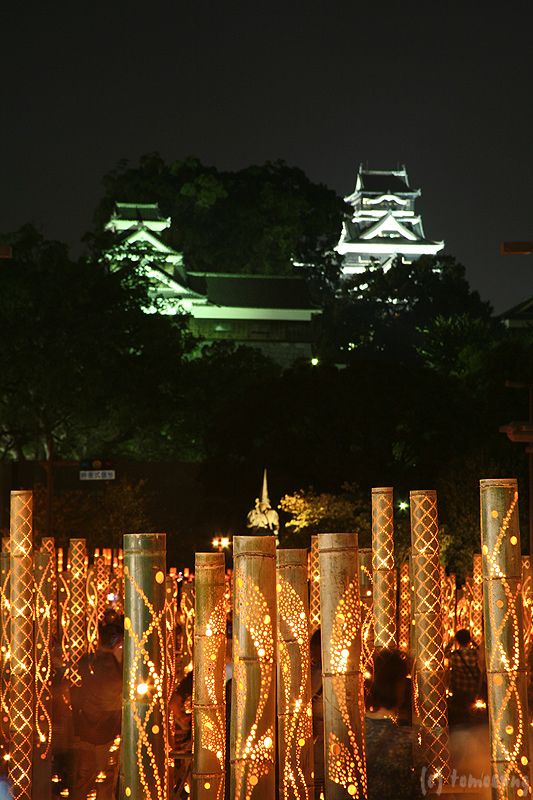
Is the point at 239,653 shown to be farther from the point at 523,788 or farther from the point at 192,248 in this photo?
the point at 192,248

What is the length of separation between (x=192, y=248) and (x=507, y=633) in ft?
161

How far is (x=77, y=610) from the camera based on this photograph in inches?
506

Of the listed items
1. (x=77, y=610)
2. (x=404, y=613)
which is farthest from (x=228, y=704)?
(x=404, y=613)

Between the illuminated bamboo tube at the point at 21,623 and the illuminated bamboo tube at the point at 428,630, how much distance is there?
2733 millimetres

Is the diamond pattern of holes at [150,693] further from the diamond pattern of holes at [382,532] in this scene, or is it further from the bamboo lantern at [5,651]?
the diamond pattern of holes at [382,532]

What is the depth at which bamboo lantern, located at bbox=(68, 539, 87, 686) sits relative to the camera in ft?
40.1

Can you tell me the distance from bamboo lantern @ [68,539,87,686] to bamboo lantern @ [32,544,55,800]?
7.91 ft

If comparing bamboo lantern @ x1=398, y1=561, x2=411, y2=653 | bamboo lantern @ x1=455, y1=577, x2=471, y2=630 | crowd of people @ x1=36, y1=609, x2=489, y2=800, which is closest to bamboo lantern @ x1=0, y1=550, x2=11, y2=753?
crowd of people @ x1=36, y1=609, x2=489, y2=800

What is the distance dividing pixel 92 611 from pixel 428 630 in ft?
24.2

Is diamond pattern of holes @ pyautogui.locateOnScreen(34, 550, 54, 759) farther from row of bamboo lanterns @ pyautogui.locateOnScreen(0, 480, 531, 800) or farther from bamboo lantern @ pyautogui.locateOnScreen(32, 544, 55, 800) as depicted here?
row of bamboo lanterns @ pyautogui.locateOnScreen(0, 480, 531, 800)

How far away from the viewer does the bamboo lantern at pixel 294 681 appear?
18.9 ft

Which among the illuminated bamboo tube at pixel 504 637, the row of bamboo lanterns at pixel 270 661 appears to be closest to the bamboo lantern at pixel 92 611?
the row of bamboo lanterns at pixel 270 661

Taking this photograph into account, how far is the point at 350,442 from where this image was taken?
2634 centimetres

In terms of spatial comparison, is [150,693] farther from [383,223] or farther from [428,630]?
[383,223]
